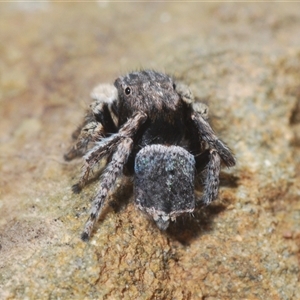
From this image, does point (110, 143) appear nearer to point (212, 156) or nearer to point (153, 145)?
point (153, 145)

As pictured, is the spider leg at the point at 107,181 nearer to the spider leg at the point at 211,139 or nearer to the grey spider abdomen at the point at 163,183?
the grey spider abdomen at the point at 163,183

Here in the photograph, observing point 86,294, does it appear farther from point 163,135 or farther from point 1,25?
point 1,25

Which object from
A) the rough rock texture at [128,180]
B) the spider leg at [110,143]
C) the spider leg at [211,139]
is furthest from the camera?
the spider leg at [211,139]

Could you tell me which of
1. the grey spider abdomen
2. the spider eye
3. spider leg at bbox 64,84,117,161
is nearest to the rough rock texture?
the grey spider abdomen

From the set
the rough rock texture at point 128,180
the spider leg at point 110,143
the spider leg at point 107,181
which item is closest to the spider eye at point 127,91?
the spider leg at point 110,143

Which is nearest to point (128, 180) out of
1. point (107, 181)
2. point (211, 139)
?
point (107, 181)

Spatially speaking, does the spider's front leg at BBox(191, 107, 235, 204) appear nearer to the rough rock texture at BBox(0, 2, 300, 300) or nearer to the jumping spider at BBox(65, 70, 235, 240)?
the jumping spider at BBox(65, 70, 235, 240)

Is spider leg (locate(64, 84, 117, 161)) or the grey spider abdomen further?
spider leg (locate(64, 84, 117, 161))
